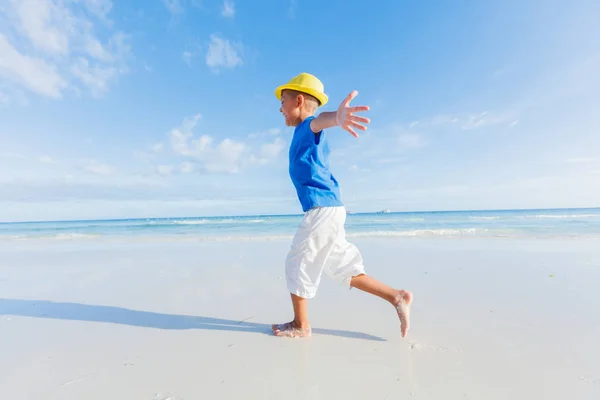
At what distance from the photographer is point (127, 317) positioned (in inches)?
99.6

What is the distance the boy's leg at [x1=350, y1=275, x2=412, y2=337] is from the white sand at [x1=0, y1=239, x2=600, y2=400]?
0.13 meters

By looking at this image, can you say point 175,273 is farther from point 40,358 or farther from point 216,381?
point 216,381

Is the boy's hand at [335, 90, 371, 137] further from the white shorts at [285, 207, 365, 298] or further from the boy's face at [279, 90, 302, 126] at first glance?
the white shorts at [285, 207, 365, 298]

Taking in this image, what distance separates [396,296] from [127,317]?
6.72ft

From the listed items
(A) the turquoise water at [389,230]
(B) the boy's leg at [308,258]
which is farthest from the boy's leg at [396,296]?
(A) the turquoise water at [389,230]

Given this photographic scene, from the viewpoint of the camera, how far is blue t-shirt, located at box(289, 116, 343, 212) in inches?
80.7

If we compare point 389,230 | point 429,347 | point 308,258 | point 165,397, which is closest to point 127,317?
point 165,397

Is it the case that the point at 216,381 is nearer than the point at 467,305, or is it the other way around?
the point at 216,381

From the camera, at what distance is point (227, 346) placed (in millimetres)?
1949

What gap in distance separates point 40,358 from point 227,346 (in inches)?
40.8

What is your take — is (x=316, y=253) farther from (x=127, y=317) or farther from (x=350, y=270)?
(x=127, y=317)

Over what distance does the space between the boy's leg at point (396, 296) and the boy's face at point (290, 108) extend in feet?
3.75

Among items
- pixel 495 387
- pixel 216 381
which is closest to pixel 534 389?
pixel 495 387

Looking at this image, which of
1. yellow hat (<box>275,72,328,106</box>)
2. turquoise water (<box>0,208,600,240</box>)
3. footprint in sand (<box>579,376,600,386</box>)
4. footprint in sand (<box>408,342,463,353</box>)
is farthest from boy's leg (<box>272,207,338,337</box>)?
turquoise water (<box>0,208,600,240</box>)
